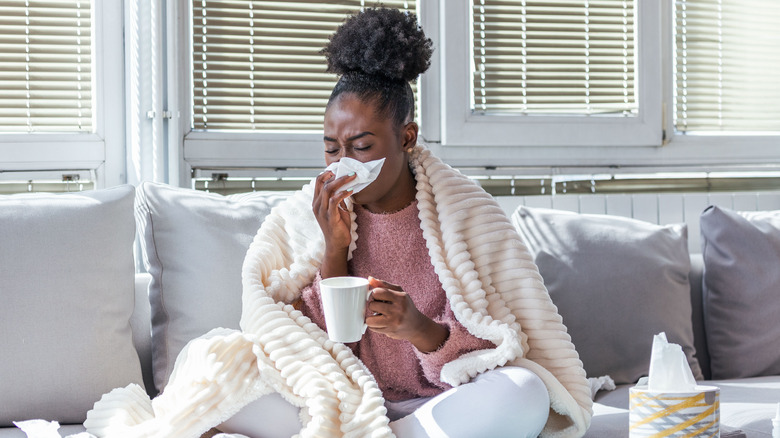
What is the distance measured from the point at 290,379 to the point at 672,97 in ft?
6.27

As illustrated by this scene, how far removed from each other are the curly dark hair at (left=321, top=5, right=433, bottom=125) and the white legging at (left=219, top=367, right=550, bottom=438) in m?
0.58

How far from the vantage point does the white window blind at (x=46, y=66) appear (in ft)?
7.68

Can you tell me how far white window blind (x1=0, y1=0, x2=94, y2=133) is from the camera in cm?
234

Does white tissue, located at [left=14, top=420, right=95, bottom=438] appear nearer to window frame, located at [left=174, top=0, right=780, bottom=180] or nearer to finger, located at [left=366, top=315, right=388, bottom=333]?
finger, located at [left=366, top=315, right=388, bottom=333]

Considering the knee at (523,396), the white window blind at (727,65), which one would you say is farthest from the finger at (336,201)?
the white window blind at (727,65)

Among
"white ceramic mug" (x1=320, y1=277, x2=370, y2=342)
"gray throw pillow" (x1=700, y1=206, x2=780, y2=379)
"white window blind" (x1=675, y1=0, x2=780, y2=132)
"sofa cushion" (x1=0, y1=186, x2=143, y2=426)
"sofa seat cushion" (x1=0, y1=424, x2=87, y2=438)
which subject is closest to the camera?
"white ceramic mug" (x1=320, y1=277, x2=370, y2=342)

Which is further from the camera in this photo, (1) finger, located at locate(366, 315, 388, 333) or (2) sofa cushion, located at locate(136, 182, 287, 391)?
(2) sofa cushion, located at locate(136, 182, 287, 391)

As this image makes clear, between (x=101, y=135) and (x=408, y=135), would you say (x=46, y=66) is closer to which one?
(x=101, y=135)

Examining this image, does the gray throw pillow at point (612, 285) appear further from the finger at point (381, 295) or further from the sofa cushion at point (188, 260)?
the finger at point (381, 295)

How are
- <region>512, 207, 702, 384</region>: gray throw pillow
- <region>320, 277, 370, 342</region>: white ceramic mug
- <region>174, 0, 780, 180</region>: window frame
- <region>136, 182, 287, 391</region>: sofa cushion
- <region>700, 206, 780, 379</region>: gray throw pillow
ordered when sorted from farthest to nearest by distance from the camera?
1. <region>174, 0, 780, 180</region>: window frame
2. <region>700, 206, 780, 379</region>: gray throw pillow
3. <region>512, 207, 702, 384</region>: gray throw pillow
4. <region>136, 182, 287, 391</region>: sofa cushion
5. <region>320, 277, 370, 342</region>: white ceramic mug

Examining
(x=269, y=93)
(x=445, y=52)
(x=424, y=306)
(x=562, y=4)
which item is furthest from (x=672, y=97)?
(x=424, y=306)

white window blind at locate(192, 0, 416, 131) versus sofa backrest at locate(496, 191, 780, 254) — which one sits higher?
white window blind at locate(192, 0, 416, 131)

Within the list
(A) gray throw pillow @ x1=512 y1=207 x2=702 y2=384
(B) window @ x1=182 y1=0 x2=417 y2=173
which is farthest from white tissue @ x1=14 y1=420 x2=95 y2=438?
(A) gray throw pillow @ x1=512 y1=207 x2=702 y2=384

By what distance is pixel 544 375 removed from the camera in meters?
1.54
